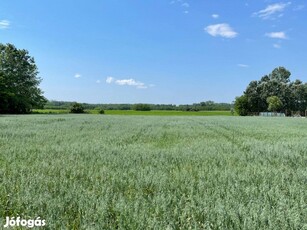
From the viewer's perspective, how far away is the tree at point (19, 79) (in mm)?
85000

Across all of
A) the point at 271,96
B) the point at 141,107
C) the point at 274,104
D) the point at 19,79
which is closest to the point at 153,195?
the point at 19,79

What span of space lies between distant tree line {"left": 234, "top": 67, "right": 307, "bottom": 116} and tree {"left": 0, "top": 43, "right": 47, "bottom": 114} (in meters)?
71.0

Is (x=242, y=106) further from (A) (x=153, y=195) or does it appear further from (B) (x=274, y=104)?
(A) (x=153, y=195)

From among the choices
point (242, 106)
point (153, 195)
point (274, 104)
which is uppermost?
point (274, 104)

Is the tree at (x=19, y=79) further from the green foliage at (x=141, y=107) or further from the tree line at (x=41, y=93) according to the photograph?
the green foliage at (x=141, y=107)

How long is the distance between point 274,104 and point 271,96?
6.65 m

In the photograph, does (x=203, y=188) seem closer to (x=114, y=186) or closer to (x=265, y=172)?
(x=114, y=186)

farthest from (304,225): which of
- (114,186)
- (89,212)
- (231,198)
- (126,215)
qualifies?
(114,186)

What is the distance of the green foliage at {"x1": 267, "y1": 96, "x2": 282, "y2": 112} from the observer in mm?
105894

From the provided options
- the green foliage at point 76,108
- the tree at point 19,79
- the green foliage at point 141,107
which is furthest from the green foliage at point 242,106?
the tree at point 19,79

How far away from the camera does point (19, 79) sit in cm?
9481

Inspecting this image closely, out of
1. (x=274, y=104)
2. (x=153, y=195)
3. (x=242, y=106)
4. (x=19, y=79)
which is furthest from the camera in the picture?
(x=242, y=106)

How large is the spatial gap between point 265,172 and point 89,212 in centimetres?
424

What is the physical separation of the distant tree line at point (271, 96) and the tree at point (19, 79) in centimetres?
7098
